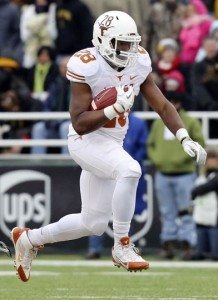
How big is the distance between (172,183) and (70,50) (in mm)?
2741

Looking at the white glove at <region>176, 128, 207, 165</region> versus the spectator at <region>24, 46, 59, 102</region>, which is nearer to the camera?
the white glove at <region>176, 128, 207, 165</region>

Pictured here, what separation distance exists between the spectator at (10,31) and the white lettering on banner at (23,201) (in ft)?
7.49

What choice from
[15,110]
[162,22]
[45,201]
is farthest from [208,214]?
[162,22]

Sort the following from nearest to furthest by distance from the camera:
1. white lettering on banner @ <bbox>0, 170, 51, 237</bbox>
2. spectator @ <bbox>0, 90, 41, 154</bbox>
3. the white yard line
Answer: the white yard line, white lettering on banner @ <bbox>0, 170, 51, 237</bbox>, spectator @ <bbox>0, 90, 41, 154</bbox>

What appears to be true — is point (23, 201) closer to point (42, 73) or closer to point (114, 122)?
point (42, 73)

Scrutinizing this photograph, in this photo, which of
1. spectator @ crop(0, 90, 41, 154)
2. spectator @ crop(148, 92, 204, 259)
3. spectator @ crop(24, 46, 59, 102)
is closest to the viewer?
spectator @ crop(148, 92, 204, 259)

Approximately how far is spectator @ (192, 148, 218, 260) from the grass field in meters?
0.41

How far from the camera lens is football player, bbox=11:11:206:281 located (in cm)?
848

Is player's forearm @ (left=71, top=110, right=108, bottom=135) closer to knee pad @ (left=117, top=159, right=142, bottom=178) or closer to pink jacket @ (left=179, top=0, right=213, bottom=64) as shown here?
knee pad @ (left=117, top=159, right=142, bottom=178)

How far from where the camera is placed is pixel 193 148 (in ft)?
28.2

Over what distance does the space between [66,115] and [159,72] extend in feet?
5.06

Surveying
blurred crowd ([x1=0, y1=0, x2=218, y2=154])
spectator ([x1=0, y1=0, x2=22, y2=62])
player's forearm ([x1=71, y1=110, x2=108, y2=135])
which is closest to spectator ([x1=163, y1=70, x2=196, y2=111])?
blurred crowd ([x1=0, y1=0, x2=218, y2=154])

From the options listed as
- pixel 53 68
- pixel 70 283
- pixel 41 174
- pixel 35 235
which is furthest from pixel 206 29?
pixel 35 235

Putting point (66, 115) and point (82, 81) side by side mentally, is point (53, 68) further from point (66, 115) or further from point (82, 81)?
point (82, 81)
